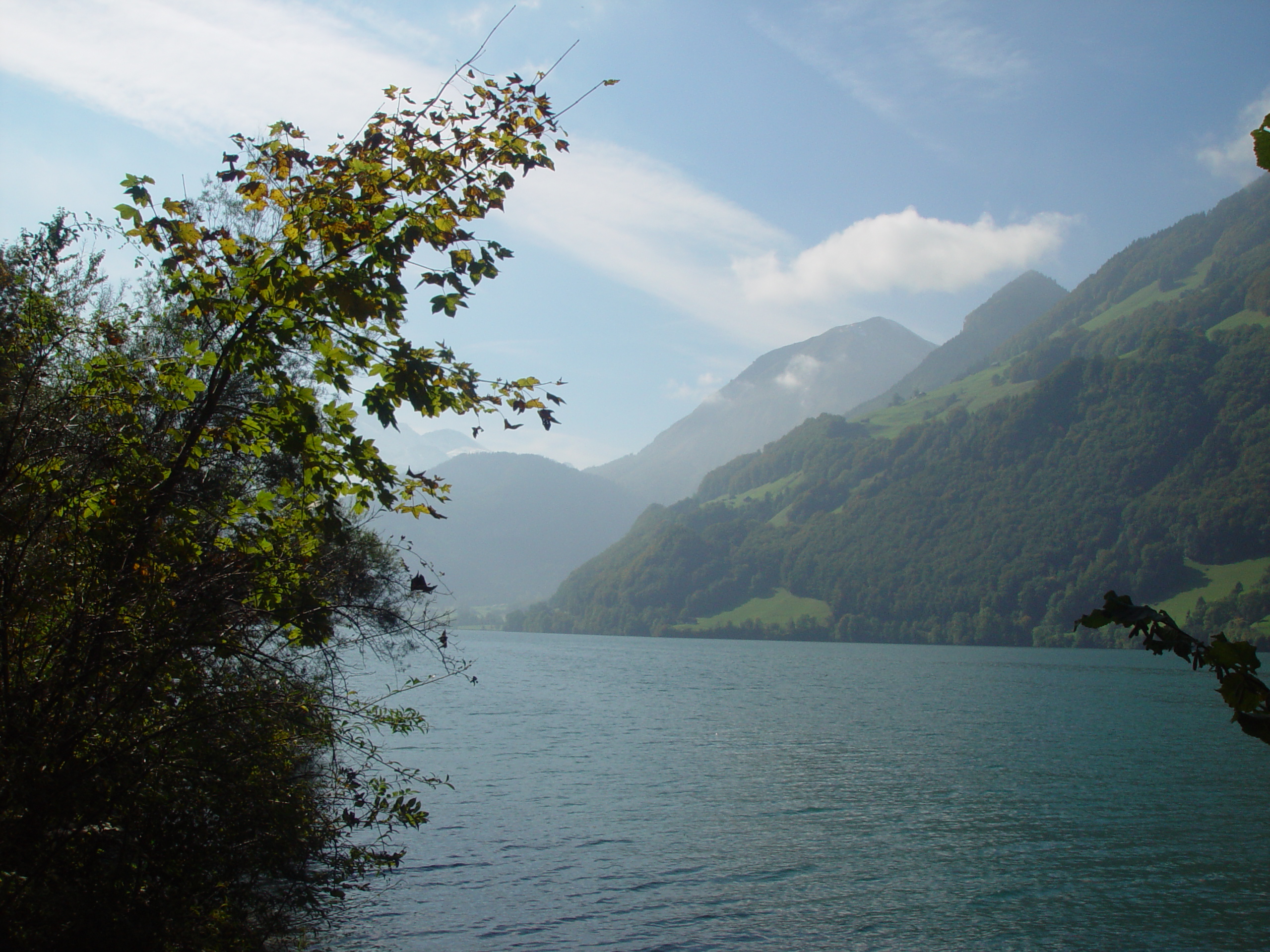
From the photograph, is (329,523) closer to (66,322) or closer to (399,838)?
(66,322)

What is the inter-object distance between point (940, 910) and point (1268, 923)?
22.6 ft

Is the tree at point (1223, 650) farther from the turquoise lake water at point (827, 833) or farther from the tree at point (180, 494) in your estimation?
the turquoise lake water at point (827, 833)

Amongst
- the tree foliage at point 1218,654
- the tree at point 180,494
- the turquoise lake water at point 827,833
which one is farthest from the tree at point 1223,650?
the turquoise lake water at point 827,833

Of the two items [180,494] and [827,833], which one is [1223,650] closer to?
[180,494]

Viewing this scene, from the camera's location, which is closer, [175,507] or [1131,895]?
[175,507]

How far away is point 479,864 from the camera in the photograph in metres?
19.3

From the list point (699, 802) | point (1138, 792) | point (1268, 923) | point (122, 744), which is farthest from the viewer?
point (1138, 792)

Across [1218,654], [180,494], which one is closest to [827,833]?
[180,494]

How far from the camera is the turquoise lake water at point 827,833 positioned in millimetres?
16203

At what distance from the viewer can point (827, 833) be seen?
23562mm

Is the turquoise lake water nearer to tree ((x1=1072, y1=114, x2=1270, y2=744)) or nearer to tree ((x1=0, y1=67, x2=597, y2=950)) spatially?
tree ((x1=0, y1=67, x2=597, y2=950))

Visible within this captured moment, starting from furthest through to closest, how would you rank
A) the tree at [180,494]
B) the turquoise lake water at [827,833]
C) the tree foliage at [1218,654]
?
the turquoise lake water at [827,833] < the tree at [180,494] < the tree foliage at [1218,654]

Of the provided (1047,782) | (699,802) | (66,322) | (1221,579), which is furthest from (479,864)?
(1221,579)

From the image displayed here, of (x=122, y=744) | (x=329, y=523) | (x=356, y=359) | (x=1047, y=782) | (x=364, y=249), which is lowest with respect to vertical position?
(x=1047, y=782)
